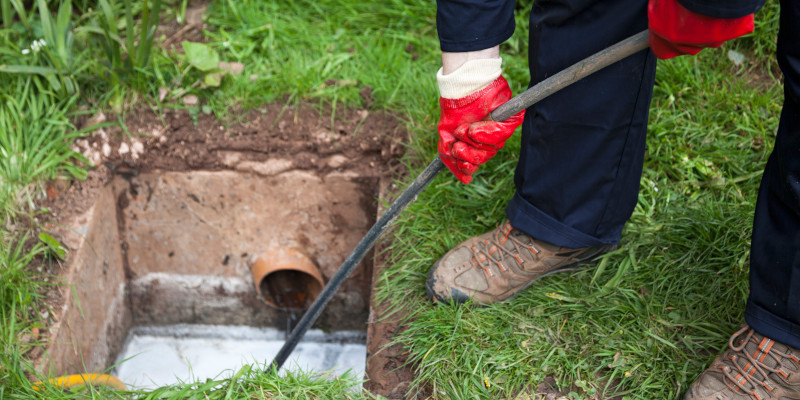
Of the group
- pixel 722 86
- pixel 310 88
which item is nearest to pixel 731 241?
pixel 722 86

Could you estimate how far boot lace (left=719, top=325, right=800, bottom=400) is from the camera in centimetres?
140

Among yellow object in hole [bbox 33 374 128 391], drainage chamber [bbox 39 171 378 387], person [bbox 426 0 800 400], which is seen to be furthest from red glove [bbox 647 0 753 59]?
yellow object in hole [bbox 33 374 128 391]

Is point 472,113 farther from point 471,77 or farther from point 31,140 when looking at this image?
point 31,140

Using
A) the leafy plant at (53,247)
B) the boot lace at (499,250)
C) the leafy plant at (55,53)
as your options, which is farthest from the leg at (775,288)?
the leafy plant at (55,53)

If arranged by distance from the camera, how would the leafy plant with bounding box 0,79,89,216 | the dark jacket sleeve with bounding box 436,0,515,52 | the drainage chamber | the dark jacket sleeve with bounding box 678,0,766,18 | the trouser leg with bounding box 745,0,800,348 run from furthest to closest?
the drainage chamber < the leafy plant with bounding box 0,79,89,216 < the dark jacket sleeve with bounding box 436,0,515,52 < the trouser leg with bounding box 745,0,800,348 < the dark jacket sleeve with bounding box 678,0,766,18

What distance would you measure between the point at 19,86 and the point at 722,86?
2.81 meters

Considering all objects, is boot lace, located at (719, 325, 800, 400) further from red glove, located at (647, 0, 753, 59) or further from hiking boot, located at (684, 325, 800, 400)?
red glove, located at (647, 0, 753, 59)

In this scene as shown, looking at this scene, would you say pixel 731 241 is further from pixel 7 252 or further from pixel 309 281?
pixel 7 252

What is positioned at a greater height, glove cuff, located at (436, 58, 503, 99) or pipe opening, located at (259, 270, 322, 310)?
glove cuff, located at (436, 58, 503, 99)

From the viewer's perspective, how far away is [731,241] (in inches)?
71.4

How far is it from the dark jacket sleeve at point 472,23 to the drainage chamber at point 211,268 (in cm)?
107

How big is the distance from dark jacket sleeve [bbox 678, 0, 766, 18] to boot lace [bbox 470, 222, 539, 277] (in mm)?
843

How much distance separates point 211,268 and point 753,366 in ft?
6.97

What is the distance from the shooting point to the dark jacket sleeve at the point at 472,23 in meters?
1.35
